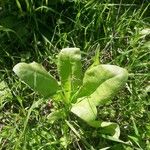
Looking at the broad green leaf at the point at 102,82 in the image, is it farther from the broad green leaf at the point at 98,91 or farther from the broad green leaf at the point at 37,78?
the broad green leaf at the point at 37,78

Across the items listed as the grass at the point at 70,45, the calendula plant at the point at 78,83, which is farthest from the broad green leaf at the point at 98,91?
the grass at the point at 70,45

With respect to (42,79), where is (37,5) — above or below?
above

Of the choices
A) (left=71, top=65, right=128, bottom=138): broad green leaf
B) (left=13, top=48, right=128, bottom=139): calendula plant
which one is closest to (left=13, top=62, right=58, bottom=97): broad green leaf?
(left=13, top=48, right=128, bottom=139): calendula plant

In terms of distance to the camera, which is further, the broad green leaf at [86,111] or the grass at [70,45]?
the grass at [70,45]

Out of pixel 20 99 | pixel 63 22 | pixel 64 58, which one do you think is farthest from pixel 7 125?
pixel 63 22

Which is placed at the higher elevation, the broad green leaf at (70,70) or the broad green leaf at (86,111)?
the broad green leaf at (70,70)

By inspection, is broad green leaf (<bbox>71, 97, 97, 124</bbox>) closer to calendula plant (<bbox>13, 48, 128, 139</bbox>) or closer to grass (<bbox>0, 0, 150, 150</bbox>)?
calendula plant (<bbox>13, 48, 128, 139</bbox>)

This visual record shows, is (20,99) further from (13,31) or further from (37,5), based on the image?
(37,5)
